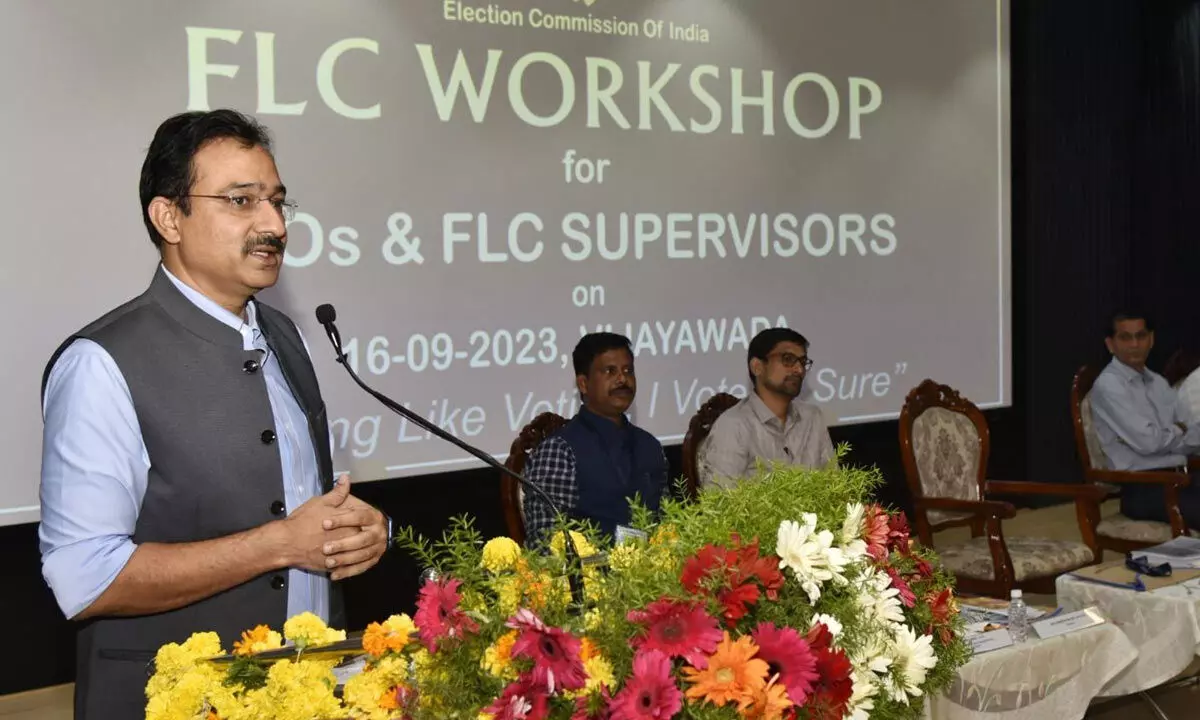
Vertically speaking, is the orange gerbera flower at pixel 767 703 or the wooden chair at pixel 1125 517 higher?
the orange gerbera flower at pixel 767 703

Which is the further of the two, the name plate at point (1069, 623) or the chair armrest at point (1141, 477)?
the chair armrest at point (1141, 477)

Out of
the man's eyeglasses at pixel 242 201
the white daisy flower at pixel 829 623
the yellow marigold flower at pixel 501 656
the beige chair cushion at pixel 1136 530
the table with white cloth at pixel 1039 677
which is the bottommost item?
the table with white cloth at pixel 1039 677

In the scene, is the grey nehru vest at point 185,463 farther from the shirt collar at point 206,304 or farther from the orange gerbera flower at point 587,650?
the orange gerbera flower at point 587,650

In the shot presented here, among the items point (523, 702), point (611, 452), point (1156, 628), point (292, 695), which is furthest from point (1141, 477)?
point (523, 702)

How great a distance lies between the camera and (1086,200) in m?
6.89

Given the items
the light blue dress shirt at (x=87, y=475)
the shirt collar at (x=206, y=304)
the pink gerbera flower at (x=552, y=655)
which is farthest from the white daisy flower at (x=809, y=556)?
the shirt collar at (x=206, y=304)

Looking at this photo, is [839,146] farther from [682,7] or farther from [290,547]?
[290,547]

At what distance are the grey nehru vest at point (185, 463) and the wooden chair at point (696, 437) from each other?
94.1 inches

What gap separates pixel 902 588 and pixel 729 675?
0.30m

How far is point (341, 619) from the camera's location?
181 centimetres

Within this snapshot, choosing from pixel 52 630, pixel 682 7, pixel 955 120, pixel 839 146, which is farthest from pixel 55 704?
pixel 955 120

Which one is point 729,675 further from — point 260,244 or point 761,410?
point 761,410

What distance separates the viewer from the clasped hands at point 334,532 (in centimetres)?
152

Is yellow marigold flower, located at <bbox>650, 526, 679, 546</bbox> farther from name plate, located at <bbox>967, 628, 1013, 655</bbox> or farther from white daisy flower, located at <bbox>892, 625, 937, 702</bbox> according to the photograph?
name plate, located at <bbox>967, 628, 1013, 655</bbox>
